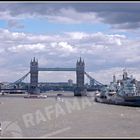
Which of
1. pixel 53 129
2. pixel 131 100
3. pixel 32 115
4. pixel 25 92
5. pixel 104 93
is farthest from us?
pixel 25 92

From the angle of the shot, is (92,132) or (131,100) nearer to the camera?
(92,132)

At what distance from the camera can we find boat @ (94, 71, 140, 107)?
6994 centimetres

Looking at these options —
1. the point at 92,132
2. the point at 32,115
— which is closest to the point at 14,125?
the point at 92,132

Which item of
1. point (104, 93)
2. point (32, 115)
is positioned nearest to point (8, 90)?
point (104, 93)

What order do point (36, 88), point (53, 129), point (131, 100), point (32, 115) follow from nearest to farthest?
point (53, 129) → point (32, 115) → point (131, 100) → point (36, 88)

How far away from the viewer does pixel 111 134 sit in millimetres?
27156

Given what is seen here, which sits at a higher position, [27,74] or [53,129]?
[27,74]

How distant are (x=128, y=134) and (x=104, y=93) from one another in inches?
2412

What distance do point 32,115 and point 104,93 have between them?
4706 centimetres

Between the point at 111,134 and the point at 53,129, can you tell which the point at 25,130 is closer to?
the point at 53,129

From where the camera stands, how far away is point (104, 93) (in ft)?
291

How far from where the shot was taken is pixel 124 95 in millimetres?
76062

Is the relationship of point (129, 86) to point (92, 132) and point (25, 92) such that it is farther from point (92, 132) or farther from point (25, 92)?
point (92, 132)

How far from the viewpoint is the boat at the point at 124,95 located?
69938mm
